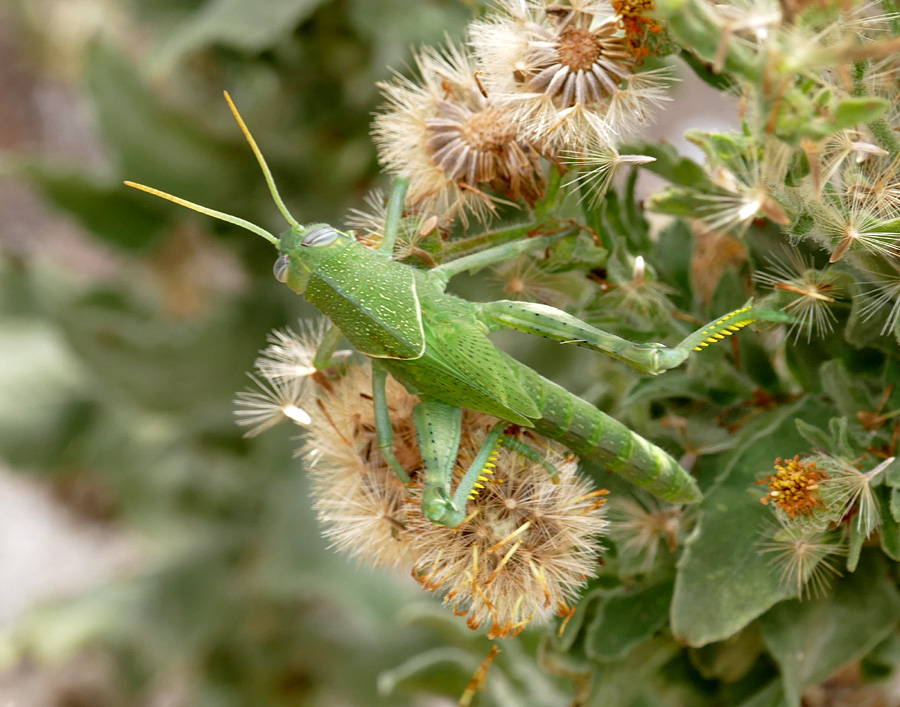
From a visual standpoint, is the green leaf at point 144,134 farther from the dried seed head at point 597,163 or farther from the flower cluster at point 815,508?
the flower cluster at point 815,508

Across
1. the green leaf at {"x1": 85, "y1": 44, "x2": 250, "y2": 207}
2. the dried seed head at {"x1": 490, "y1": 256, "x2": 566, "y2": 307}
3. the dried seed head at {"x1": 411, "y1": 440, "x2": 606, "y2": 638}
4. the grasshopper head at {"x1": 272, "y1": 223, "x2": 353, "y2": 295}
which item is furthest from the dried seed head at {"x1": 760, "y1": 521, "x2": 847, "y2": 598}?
the green leaf at {"x1": 85, "y1": 44, "x2": 250, "y2": 207}

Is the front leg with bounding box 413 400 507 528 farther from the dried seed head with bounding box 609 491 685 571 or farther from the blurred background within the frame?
the blurred background

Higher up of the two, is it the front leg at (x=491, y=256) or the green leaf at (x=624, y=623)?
the front leg at (x=491, y=256)

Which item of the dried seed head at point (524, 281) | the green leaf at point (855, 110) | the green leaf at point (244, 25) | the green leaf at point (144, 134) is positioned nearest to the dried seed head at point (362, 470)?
the dried seed head at point (524, 281)

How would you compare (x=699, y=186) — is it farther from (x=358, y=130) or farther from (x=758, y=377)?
(x=358, y=130)

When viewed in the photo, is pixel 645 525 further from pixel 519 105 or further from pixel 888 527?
pixel 519 105

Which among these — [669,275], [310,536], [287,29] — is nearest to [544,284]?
[669,275]
